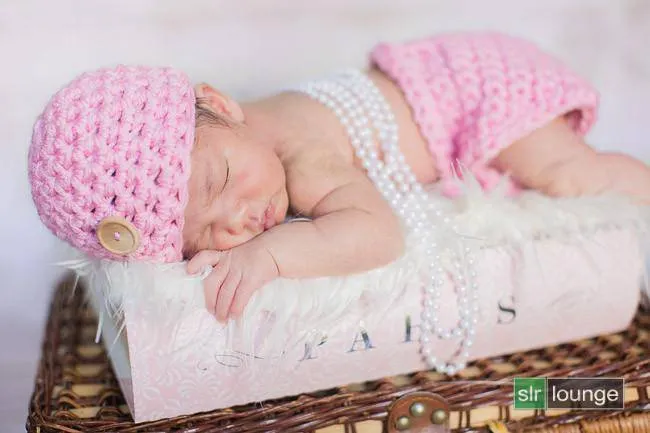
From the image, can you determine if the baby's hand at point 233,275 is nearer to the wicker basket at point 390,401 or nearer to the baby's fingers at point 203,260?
the baby's fingers at point 203,260

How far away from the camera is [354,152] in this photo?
4.23 ft

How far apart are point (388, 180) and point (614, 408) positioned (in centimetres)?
45

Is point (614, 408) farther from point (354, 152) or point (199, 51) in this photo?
point (199, 51)

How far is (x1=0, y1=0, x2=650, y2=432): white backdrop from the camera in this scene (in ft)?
6.32

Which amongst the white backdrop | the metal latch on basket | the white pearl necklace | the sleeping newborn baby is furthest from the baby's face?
the white backdrop

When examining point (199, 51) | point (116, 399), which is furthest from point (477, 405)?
point (199, 51)

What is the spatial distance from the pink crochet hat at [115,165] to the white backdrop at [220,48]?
876mm

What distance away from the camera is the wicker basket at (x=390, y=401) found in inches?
41.6

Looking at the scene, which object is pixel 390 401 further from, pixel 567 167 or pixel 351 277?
pixel 567 167

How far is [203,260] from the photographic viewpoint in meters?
1.02

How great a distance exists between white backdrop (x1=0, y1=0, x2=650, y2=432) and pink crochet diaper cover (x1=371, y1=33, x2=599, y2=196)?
72 centimetres

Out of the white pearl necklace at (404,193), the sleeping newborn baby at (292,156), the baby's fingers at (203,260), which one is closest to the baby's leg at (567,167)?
the sleeping newborn baby at (292,156)

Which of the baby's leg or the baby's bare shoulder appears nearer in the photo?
the baby's bare shoulder

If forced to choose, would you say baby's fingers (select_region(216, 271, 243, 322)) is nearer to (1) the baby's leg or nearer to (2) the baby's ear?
(2) the baby's ear
